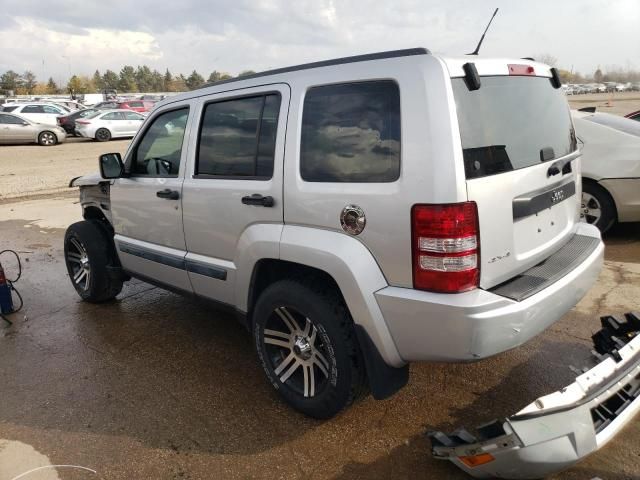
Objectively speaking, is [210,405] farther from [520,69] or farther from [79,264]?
[79,264]

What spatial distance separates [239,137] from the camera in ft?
10.4

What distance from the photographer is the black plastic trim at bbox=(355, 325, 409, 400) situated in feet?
8.17

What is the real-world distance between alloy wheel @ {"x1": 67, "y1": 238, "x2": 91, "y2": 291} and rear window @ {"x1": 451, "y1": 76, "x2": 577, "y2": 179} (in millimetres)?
3855

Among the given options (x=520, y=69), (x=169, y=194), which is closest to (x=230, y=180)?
(x=169, y=194)

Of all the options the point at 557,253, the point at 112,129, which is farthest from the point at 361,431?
the point at 112,129

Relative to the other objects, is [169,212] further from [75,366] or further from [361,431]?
[361,431]

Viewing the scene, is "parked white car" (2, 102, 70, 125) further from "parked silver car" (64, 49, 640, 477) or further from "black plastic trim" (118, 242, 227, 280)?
"parked silver car" (64, 49, 640, 477)

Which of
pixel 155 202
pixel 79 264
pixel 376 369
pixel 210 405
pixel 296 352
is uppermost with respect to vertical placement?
pixel 155 202

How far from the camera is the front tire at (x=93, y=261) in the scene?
4660 mm

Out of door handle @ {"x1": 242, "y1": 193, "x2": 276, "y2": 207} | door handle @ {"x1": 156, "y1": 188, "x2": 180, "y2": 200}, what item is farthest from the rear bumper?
door handle @ {"x1": 156, "y1": 188, "x2": 180, "y2": 200}

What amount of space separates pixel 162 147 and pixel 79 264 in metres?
1.99

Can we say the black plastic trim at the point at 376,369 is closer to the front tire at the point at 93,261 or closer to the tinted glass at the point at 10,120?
the front tire at the point at 93,261

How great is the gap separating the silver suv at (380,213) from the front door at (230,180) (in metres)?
0.01

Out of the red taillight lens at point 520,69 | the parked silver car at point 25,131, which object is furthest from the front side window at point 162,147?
the parked silver car at point 25,131
